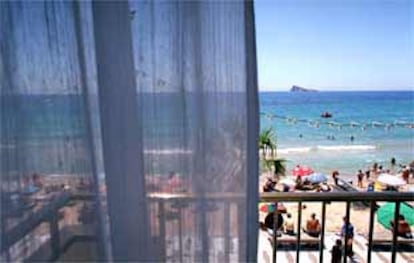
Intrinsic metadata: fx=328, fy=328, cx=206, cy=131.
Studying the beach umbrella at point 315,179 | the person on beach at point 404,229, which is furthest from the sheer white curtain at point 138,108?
the person on beach at point 404,229

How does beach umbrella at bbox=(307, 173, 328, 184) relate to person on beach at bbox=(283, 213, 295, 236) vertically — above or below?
above

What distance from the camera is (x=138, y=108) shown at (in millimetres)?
754

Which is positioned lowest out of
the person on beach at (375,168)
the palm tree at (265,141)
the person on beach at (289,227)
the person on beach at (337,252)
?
the person on beach at (375,168)

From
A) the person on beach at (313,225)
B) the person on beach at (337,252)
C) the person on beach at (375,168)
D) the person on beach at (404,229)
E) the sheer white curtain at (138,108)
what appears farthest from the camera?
the person on beach at (375,168)

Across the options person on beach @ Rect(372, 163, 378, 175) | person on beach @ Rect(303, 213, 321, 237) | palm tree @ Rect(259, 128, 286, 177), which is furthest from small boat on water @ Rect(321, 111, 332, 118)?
palm tree @ Rect(259, 128, 286, 177)

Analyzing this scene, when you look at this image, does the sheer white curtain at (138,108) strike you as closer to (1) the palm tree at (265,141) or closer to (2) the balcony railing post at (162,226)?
(2) the balcony railing post at (162,226)

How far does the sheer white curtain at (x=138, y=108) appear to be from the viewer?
2.43 feet

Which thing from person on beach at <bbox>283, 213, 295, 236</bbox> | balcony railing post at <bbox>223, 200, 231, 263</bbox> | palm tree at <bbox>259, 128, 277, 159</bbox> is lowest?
person on beach at <bbox>283, 213, 295, 236</bbox>

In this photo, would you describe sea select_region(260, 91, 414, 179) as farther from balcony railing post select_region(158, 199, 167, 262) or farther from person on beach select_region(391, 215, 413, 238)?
balcony railing post select_region(158, 199, 167, 262)

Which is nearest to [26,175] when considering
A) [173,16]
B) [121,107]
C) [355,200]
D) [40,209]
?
[40,209]

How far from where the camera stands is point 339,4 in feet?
3.30

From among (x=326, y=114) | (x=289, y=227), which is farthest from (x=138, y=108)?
(x=326, y=114)

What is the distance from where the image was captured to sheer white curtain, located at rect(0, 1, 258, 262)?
2.43 feet

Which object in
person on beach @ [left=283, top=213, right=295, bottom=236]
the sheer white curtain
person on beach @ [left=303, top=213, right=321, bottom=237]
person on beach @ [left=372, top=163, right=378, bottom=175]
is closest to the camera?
the sheer white curtain
